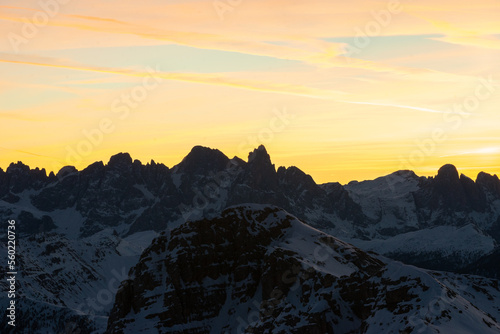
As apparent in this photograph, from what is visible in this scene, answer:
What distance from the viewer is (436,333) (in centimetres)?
19875
